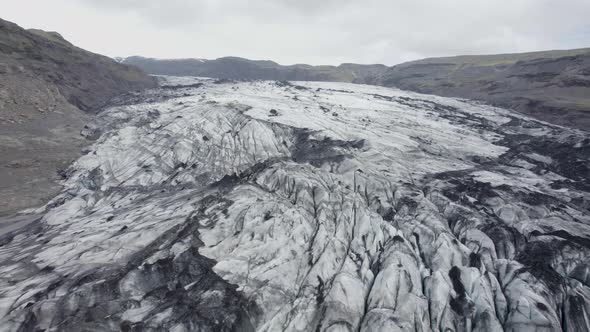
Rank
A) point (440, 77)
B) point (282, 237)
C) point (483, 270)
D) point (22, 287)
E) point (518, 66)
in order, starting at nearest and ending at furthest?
point (22, 287)
point (483, 270)
point (282, 237)
point (518, 66)
point (440, 77)

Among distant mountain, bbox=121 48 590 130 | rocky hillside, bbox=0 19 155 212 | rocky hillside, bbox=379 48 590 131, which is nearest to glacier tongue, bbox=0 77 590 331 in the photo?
rocky hillside, bbox=0 19 155 212

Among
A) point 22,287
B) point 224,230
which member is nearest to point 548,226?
point 224,230

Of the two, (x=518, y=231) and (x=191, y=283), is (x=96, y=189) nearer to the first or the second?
(x=191, y=283)

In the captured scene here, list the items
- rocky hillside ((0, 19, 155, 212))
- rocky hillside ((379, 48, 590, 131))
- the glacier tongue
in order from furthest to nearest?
rocky hillside ((379, 48, 590, 131)) < rocky hillside ((0, 19, 155, 212)) < the glacier tongue

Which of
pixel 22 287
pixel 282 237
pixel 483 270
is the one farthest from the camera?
pixel 282 237

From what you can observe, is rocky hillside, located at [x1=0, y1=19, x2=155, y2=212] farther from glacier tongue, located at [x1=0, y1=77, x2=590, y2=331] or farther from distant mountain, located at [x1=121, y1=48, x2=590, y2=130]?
distant mountain, located at [x1=121, y1=48, x2=590, y2=130]

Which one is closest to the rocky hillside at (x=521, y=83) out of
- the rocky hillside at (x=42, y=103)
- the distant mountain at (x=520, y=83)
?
the distant mountain at (x=520, y=83)

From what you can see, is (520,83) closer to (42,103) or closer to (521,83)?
(521,83)

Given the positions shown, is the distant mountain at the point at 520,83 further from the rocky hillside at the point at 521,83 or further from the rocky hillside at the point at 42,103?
the rocky hillside at the point at 42,103
